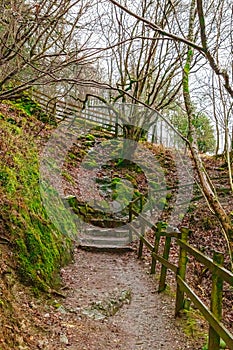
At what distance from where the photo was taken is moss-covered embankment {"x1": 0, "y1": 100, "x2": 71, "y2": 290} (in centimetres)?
445

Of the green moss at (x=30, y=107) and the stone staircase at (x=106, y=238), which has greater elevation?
the green moss at (x=30, y=107)

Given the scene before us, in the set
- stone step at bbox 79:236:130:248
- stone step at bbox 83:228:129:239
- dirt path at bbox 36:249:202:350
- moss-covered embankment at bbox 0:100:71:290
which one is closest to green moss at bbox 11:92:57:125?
moss-covered embankment at bbox 0:100:71:290

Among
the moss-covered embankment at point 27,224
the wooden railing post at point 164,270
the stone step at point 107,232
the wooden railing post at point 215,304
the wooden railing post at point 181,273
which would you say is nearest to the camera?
the wooden railing post at point 215,304

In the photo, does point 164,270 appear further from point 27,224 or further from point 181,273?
point 27,224

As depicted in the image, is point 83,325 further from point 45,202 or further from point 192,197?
point 192,197

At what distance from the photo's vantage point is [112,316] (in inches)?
169

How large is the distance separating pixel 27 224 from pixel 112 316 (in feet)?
5.88

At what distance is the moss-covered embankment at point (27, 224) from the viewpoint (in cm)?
445

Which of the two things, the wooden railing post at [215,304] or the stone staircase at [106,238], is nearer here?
the wooden railing post at [215,304]

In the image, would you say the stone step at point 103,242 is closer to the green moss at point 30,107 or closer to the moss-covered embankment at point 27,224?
the moss-covered embankment at point 27,224

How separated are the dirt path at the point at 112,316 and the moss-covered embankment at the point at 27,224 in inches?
16.9

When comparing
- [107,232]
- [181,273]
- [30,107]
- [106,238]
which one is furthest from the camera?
[30,107]

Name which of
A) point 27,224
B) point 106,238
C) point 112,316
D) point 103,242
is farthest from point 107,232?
point 112,316

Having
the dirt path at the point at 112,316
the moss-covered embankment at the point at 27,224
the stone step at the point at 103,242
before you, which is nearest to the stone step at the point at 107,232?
the stone step at the point at 103,242
